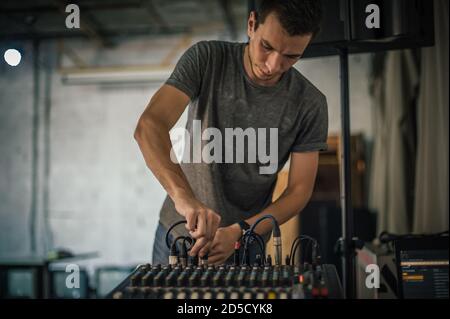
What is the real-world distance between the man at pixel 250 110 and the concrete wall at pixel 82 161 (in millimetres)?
1047

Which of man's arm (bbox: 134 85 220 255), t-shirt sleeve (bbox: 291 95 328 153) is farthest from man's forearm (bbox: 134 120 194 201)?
t-shirt sleeve (bbox: 291 95 328 153)

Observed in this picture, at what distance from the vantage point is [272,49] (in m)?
1.24

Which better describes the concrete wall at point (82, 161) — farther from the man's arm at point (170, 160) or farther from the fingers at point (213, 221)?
the fingers at point (213, 221)

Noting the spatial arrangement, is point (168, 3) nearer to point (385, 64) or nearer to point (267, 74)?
point (385, 64)

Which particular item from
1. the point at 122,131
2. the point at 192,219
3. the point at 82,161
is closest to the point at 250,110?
the point at 192,219

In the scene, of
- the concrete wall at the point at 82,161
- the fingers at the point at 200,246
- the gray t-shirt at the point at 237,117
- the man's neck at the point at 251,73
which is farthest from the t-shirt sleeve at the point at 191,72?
the concrete wall at the point at 82,161

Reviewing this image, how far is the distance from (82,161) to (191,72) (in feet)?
9.32

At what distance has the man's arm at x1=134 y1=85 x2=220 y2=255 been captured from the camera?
108 centimetres

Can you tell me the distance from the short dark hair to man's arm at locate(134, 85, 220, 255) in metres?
0.31

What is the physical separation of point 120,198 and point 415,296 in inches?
152

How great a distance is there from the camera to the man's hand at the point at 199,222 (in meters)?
1.07

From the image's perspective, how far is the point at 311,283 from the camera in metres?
0.89

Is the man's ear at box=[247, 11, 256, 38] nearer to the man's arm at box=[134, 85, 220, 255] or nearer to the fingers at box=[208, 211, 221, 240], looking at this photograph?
the man's arm at box=[134, 85, 220, 255]

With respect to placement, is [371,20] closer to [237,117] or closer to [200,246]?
[237,117]
